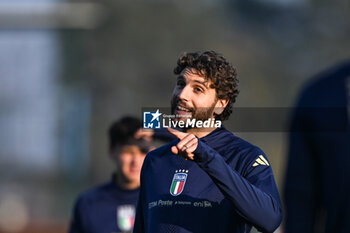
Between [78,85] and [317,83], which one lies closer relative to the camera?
[317,83]

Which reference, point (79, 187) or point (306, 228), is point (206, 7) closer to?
point (79, 187)

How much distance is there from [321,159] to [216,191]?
0.73 meters

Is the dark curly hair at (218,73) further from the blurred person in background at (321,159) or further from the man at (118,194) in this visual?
the man at (118,194)

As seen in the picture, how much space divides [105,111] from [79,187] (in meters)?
3.04

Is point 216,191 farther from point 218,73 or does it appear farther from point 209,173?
point 218,73

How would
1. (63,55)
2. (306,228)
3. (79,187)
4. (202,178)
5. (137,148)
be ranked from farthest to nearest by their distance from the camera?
1. (63,55)
2. (79,187)
3. (137,148)
4. (306,228)
5. (202,178)

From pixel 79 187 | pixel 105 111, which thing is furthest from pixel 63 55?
pixel 79 187

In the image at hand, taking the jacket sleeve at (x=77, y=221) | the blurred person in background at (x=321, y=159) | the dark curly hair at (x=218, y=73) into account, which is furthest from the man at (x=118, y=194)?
the dark curly hair at (x=218, y=73)

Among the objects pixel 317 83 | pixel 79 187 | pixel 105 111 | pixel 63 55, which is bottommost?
pixel 79 187

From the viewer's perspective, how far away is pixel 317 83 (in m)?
3.34

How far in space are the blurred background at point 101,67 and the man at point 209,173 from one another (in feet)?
51.8

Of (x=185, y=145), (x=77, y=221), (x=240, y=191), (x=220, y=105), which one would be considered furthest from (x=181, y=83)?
(x=77, y=221)

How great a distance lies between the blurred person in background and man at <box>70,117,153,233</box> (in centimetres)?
180

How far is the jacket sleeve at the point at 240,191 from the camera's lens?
8.02ft
